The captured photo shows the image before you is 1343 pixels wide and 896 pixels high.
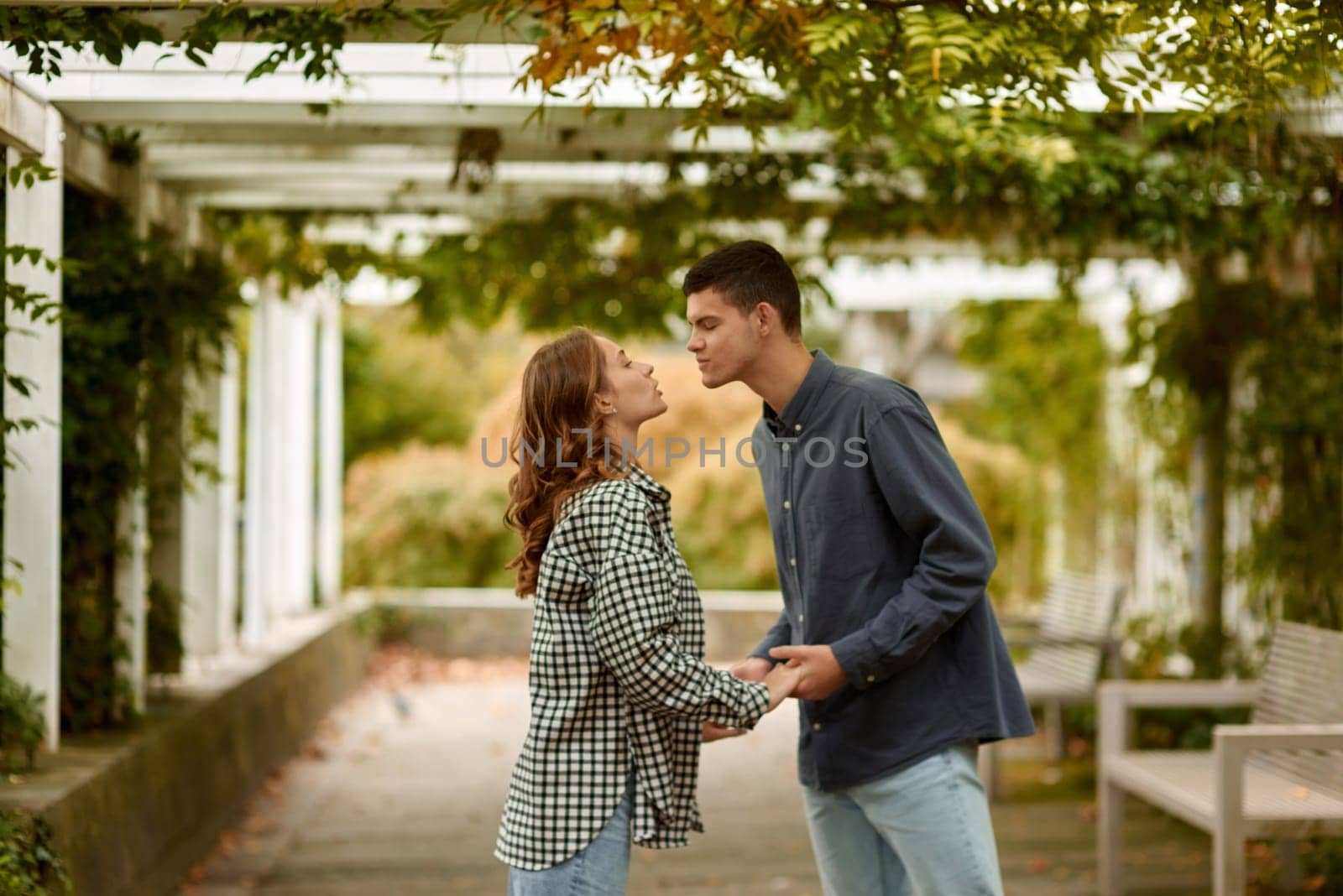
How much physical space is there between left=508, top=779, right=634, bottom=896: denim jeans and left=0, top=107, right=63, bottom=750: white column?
246 cm

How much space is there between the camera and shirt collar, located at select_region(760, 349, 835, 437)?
2.56 meters

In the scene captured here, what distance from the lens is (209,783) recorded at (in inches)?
216

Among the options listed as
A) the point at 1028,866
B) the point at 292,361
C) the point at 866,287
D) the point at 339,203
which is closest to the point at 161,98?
the point at 339,203

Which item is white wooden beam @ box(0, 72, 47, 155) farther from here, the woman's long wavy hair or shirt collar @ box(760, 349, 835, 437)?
shirt collar @ box(760, 349, 835, 437)

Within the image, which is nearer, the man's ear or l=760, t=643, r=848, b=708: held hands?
l=760, t=643, r=848, b=708: held hands

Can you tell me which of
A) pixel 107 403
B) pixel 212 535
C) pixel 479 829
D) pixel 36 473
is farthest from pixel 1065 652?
pixel 36 473

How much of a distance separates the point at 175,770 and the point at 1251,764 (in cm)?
378

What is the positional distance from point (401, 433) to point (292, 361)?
4.26m

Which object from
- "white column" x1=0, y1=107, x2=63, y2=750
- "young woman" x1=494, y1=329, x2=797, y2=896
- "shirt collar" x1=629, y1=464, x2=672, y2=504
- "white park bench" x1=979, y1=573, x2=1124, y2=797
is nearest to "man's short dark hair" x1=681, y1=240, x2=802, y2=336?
"young woman" x1=494, y1=329, x2=797, y2=896

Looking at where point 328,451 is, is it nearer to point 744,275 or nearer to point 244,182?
point 244,182

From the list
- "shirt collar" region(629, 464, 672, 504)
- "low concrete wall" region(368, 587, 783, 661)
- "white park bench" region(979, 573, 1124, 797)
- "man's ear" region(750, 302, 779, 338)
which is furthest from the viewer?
"low concrete wall" region(368, 587, 783, 661)

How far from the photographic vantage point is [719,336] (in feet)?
8.25

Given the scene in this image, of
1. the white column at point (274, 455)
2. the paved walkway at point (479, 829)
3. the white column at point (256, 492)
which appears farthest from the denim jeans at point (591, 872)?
the white column at point (274, 455)

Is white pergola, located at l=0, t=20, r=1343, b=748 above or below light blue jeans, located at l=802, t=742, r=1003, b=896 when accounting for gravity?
above
